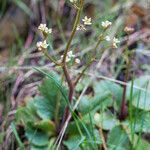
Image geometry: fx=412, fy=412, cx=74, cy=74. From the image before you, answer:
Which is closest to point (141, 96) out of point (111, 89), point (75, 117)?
point (111, 89)

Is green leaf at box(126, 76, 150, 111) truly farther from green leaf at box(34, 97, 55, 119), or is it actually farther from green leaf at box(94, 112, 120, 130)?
green leaf at box(34, 97, 55, 119)

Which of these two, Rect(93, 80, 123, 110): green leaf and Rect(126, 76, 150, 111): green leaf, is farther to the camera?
Rect(93, 80, 123, 110): green leaf

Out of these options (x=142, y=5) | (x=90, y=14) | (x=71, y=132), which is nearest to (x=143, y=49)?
(x=142, y=5)

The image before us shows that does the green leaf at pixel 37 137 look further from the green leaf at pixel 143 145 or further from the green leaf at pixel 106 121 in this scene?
the green leaf at pixel 143 145

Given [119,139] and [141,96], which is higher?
[141,96]

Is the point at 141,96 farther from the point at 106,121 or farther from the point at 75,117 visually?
the point at 75,117

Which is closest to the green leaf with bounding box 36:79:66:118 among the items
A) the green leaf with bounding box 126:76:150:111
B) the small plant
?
the small plant
